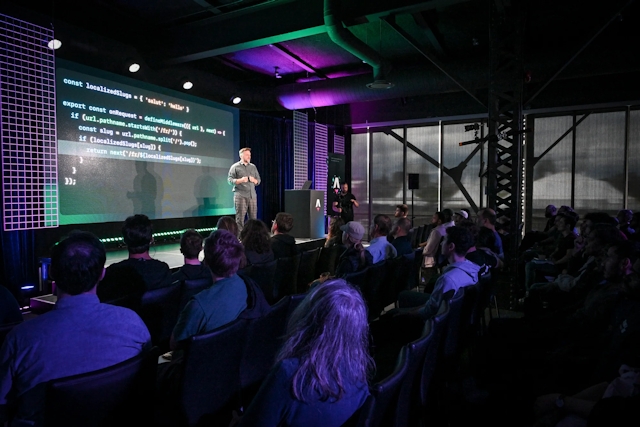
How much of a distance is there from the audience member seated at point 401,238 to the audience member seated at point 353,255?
707 millimetres

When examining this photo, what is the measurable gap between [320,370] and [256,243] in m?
2.87

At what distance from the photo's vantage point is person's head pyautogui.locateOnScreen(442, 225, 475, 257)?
2.81 meters

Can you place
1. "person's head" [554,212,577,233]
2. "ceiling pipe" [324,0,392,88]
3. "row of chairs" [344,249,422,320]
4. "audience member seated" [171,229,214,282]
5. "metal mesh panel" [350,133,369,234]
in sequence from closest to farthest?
"audience member seated" [171,229,214,282] < "row of chairs" [344,249,422,320] < "person's head" [554,212,577,233] < "ceiling pipe" [324,0,392,88] < "metal mesh panel" [350,133,369,234]

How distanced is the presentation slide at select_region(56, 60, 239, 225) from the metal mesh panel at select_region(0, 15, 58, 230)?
666mm

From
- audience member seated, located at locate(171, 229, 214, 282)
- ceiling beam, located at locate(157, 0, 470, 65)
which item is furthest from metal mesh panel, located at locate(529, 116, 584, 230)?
audience member seated, located at locate(171, 229, 214, 282)

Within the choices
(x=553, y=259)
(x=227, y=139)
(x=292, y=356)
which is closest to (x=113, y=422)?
(x=292, y=356)

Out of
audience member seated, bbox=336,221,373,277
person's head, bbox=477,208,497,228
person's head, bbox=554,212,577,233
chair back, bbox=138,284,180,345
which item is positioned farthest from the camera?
person's head, bbox=477,208,497,228

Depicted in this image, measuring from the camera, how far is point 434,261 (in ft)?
17.5

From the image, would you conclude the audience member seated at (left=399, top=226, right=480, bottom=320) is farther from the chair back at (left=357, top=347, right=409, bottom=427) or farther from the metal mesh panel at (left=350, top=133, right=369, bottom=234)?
the metal mesh panel at (left=350, top=133, right=369, bottom=234)

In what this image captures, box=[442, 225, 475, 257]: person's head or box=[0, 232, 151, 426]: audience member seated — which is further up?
box=[442, 225, 475, 257]: person's head

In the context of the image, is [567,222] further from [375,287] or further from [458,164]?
[458,164]

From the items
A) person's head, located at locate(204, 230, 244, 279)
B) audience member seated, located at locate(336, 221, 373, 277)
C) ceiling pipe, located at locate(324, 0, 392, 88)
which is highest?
ceiling pipe, located at locate(324, 0, 392, 88)

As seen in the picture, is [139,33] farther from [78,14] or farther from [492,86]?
[492,86]

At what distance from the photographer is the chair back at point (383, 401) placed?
41.8 inches
